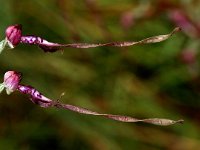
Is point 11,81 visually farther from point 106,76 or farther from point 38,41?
point 106,76

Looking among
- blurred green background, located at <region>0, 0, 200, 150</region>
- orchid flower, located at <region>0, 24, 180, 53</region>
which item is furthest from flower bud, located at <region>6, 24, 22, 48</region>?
blurred green background, located at <region>0, 0, 200, 150</region>

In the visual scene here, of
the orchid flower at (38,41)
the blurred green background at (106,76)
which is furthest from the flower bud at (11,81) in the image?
the blurred green background at (106,76)

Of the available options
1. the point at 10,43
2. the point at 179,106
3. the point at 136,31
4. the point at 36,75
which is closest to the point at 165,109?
the point at 179,106

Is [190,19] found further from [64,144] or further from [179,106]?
[64,144]

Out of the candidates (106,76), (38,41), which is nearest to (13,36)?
(38,41)

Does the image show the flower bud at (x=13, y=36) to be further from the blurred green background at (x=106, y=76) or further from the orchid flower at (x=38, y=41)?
the blurred green background at (x=106, y=76)
